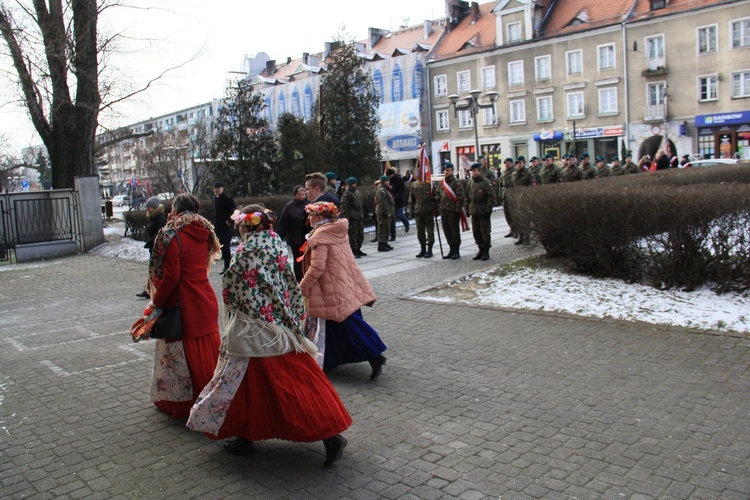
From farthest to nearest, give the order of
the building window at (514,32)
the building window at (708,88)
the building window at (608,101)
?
the building window at (514,32) < the building window at (608,101) < the building window at (708,88)

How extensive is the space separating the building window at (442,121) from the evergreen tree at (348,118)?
1150 inches

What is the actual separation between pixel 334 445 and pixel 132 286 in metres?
9.65

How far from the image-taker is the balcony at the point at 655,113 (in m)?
40.0

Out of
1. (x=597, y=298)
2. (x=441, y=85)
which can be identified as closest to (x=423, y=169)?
(x=597, y=298)

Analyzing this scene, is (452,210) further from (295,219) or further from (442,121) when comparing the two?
(442,121)

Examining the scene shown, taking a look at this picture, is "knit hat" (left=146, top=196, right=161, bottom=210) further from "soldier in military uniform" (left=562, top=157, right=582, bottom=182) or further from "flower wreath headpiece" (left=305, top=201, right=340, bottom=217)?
"soldier in military uniform" (left=562, top=157, right=582, bottom=182)

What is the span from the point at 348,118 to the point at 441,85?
30952 mm

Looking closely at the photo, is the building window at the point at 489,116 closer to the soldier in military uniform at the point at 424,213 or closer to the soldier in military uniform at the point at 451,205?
the soldier in military uniform at the point at 424,213

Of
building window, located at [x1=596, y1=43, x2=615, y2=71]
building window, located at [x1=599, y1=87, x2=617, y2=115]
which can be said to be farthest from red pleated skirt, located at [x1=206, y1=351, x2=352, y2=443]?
building window, located at [x1=596, y1=43, x2=615, y2=71]

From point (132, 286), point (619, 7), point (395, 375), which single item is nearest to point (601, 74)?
point (619, 7)

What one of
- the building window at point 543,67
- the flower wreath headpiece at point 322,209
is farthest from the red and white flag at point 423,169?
the building window at point 543,67

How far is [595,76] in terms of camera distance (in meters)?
43.3

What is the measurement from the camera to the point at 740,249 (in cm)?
774

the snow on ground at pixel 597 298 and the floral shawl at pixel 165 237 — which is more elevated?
the floral shawl at pixel 165 237
